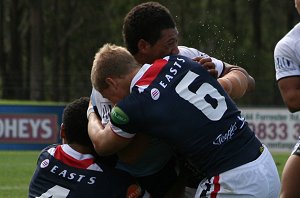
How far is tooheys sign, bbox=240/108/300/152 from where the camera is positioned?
2200 cm

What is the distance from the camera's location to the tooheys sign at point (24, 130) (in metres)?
20.9

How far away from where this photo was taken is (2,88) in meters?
34.2

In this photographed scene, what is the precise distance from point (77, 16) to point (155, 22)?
48.7 meters

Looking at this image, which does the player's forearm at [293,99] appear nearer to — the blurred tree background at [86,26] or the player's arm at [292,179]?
the player's arm at [292,179]

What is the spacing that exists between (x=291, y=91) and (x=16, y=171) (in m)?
9.27

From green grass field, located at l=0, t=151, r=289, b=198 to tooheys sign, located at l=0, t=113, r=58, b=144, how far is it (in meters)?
0.32

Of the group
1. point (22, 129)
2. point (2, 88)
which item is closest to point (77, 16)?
point (2, 88)

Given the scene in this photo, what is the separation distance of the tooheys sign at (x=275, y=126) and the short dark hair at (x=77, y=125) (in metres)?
16.7

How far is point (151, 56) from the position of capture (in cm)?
492

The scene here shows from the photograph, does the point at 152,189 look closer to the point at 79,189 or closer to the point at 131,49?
the point at 79,189

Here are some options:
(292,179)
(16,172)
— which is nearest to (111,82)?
(292,179)

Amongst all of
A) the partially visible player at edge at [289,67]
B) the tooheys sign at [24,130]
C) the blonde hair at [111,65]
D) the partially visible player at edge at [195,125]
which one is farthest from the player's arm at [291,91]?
the tooheys sign at [24,130]

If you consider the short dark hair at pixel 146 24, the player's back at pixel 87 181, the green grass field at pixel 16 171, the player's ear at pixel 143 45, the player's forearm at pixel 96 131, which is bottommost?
the green grass field at pixel 16 171

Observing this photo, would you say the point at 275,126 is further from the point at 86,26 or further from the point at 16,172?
the point at 86,26
